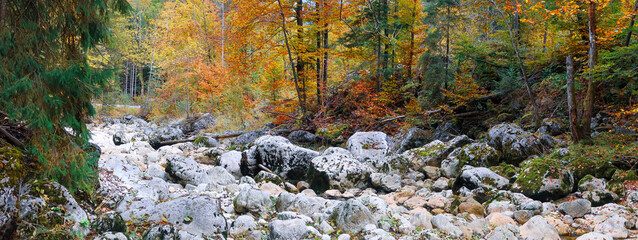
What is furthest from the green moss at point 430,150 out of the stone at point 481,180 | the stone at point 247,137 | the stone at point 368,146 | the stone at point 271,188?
the stone at point 247,137

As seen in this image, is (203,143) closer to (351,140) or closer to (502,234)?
(351,140)

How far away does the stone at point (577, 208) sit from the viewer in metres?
5.36

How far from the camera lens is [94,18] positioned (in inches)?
160

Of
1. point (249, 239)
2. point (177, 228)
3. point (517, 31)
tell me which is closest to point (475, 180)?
point (249, 239)

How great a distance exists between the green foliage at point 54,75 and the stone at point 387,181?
5.25 metres

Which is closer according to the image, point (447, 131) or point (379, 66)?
point (447, 131)

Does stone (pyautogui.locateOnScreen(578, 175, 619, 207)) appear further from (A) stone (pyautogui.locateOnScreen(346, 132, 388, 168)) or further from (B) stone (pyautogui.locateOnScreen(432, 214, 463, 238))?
(A) stone (pyautogui.locateOnScreen(346, 132, 388, 168))

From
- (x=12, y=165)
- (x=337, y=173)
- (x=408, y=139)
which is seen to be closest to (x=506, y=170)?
(x=337, y=173)

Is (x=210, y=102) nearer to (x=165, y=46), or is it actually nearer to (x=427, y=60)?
(x=165, y=46)

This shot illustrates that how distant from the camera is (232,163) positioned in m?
8.70

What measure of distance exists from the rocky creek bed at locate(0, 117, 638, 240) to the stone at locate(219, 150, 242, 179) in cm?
2

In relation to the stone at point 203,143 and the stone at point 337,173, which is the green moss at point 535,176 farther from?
the stone at point 203,143

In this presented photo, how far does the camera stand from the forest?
3783 mm

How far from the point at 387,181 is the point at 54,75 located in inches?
235
